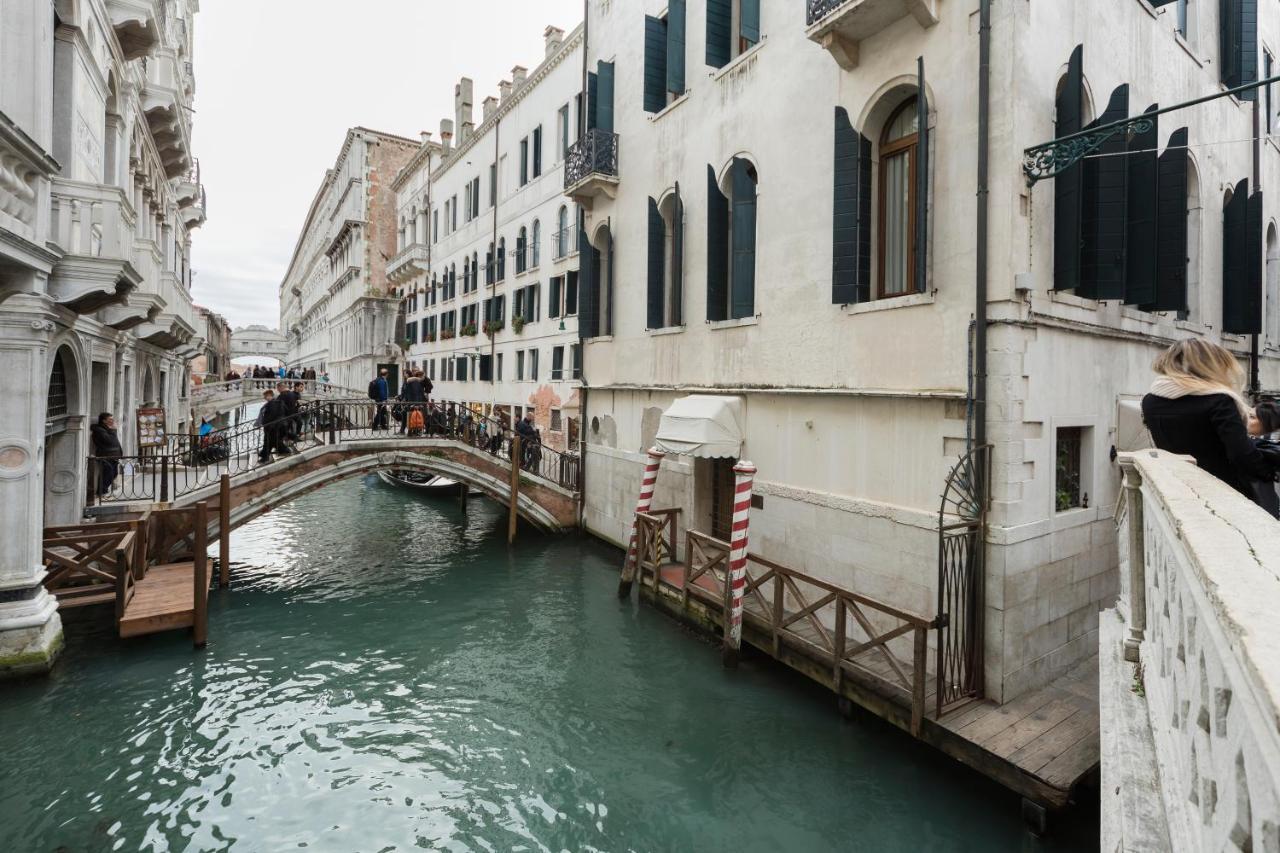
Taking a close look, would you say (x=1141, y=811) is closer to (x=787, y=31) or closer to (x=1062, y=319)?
(x=1062, y=319)

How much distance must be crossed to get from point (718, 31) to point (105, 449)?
12098 mm

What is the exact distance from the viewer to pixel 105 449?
11.3 meters

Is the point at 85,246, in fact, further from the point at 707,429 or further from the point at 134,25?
the point at 707,429

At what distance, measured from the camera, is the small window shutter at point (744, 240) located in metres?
9.62

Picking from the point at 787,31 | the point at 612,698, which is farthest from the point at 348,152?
the point at 612,698

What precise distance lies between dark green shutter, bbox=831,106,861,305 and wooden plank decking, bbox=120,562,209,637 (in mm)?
9493

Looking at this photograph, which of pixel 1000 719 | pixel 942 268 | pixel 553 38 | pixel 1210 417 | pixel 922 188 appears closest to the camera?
pixel 1210 417

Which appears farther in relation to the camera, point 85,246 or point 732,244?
point 732,244

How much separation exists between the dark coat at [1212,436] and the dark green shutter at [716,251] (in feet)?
23.9

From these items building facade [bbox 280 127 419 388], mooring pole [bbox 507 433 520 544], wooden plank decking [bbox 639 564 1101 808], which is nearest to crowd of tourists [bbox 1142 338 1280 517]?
wooden plank decking [bbox 639 564 1101 808]

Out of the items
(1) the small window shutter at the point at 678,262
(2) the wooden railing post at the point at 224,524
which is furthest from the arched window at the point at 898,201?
(2) the wooden railing post at the point at 224,524

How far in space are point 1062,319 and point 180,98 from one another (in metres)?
17.5

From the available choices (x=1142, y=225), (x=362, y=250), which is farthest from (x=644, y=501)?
(x=362, y=250)

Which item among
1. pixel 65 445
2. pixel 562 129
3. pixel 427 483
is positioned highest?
pixel 562 129
